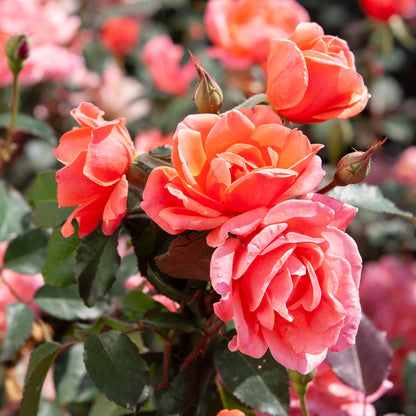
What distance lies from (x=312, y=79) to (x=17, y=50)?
0.41m

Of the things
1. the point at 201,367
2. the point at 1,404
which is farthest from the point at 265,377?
the point at 1,404

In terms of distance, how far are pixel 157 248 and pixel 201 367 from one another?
0.14 meters

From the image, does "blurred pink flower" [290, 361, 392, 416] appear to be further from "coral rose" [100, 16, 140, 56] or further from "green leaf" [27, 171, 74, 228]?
"coral rose" [100, 16, 140, 56]

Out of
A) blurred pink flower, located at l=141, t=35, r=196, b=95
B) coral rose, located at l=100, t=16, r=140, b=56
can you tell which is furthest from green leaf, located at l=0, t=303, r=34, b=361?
coral rose, located at l=100, t=16, r=140, b=56

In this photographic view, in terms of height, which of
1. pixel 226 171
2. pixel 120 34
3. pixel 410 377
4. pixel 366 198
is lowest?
A: pixel 410 377

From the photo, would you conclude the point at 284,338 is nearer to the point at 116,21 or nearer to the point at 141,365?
the point at 141,365

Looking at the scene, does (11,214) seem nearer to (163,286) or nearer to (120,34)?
(163,286)

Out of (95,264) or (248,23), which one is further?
(248,23)

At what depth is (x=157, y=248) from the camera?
1.48ft

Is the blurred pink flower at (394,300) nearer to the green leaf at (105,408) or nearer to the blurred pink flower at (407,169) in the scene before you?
the blurred pink flower at (407,169)

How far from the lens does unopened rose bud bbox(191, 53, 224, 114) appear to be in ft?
1.43

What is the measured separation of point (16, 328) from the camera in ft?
2.05

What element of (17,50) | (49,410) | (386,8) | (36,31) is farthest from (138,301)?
(386,8)

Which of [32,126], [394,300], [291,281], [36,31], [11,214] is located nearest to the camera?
[291,281]
